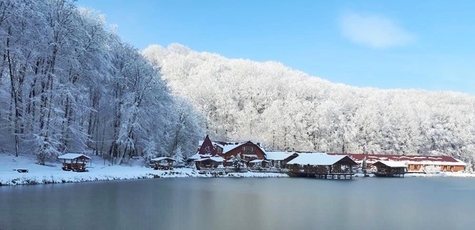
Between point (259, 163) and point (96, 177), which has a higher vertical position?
point (259, 163)

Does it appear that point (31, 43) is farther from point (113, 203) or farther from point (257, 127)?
point (257, 127)

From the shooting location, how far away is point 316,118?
81.0 meters

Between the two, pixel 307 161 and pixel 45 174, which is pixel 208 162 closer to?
pixel 307 161

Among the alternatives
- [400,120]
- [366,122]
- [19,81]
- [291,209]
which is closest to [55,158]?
[19,81]

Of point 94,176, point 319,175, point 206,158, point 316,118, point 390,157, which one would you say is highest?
point 316,118

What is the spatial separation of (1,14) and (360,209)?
2774 centimetres

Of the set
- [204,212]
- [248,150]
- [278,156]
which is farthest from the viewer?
[278,156]

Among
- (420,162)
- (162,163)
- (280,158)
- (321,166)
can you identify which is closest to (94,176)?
(162,163)

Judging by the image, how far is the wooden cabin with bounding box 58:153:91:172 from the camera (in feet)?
109

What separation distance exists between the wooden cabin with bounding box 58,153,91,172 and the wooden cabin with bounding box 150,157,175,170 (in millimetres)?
11652

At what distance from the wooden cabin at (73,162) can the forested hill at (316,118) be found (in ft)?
152

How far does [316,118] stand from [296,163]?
27147 millimetres

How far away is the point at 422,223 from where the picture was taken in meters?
16.6

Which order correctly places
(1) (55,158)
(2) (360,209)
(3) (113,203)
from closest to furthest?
(3) (113,203), (2) (360,209), (1) (55,158)
